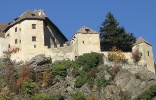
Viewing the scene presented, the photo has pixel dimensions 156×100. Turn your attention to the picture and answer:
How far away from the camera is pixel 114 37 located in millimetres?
83688

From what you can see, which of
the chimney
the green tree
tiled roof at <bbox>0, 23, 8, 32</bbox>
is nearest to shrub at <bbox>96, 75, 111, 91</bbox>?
the green tree

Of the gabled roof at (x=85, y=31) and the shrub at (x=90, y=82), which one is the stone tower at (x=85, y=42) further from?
the shrub at (x=90, y=82)

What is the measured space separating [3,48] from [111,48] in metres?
16.2

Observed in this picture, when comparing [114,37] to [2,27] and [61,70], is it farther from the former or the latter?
[2,27]

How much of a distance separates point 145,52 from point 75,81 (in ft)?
36.6

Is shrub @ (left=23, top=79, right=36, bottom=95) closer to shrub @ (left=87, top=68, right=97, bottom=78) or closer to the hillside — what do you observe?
the hillside

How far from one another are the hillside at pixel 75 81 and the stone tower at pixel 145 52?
7.98 feet

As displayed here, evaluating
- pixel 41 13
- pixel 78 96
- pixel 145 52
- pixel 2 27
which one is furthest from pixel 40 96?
pixel 2 27

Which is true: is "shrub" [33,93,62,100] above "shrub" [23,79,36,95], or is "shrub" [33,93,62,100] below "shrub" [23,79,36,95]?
below

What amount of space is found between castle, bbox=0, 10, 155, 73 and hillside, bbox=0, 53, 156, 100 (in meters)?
2.01

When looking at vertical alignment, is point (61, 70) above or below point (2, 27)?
below

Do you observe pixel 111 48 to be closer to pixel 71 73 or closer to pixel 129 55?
pixel 129 55

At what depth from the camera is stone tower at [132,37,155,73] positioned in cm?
7706

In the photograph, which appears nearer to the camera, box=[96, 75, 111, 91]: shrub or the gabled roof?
box=[96, 75, 111, 91]: shrub
